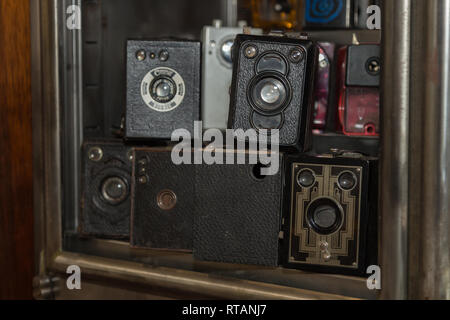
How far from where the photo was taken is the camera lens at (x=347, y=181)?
977 mm

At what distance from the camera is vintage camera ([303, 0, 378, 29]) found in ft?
3.98

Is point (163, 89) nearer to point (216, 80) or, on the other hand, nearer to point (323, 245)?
point (216, 80)

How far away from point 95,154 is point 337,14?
0.56 m

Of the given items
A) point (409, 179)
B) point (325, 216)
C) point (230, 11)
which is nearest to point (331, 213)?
point (325, 216)

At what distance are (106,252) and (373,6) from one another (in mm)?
691

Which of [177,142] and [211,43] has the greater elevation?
[211,43]

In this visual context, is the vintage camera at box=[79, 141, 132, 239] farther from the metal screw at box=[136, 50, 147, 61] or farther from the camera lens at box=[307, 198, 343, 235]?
the camera lens at box=[307, 198, 343, 235]

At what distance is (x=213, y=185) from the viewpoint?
1039 millimetres

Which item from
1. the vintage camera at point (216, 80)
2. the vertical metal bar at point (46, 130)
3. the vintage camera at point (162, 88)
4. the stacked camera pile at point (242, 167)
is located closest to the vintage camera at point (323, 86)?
the stacked camera pile at point (242, 167)

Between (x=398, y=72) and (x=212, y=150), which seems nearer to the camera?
(x=398, y=72)

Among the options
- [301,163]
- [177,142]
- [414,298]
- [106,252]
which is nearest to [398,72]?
[301,163]

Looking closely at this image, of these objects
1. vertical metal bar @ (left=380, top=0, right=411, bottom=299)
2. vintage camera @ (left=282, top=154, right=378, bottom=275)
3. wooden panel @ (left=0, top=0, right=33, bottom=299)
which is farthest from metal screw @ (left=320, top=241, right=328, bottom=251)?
wooden panel @ (left=0, top=0, right=33, bottom=299)

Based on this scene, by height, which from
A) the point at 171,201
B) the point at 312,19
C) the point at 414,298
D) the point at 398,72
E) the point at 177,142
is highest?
the point at 312,19

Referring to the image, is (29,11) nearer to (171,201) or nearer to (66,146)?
(66,146)
